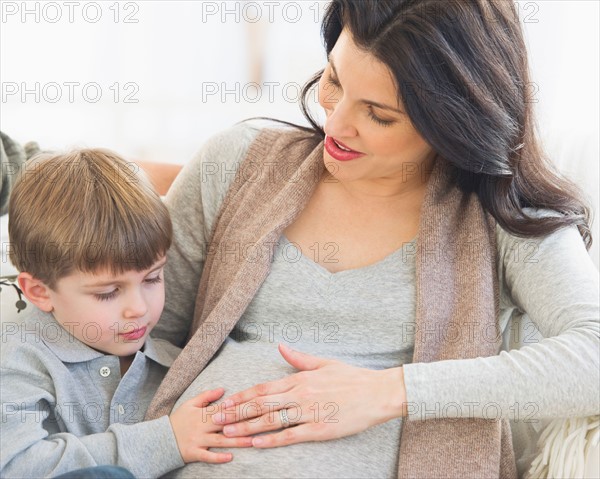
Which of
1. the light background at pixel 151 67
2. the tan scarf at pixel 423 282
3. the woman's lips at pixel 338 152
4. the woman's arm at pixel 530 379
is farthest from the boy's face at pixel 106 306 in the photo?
the light background at pixel 151 67

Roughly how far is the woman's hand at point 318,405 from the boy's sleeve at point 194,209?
0.35 meters

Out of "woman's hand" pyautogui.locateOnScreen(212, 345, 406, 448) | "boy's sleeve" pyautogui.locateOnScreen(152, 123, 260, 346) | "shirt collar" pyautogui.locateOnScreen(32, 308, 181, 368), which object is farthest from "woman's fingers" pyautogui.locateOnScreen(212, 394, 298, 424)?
"boy's sleeve" pyautogui.locateOnScreen(152, 123, 260, 346)

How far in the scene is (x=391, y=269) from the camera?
1.34 meters

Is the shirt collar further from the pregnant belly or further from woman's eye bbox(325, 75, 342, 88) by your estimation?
woman's eye bbox(325, 75, 342, 88)

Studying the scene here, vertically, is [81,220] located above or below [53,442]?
above

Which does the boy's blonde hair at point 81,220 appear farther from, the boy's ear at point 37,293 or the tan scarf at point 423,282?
the tan scarf at point 423,282

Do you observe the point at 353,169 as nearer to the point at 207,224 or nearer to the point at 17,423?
the point at 207,224

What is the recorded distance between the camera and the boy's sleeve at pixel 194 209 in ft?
4.84

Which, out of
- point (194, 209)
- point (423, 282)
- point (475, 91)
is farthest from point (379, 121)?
point (194, 209)

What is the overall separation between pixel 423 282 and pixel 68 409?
59 centimetres

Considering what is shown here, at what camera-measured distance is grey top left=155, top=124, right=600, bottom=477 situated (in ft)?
3.78

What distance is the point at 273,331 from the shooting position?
1354mm

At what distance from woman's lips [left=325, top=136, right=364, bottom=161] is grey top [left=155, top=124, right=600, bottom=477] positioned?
→ 7.0 inches

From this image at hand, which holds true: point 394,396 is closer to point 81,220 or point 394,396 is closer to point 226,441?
point 226,441
